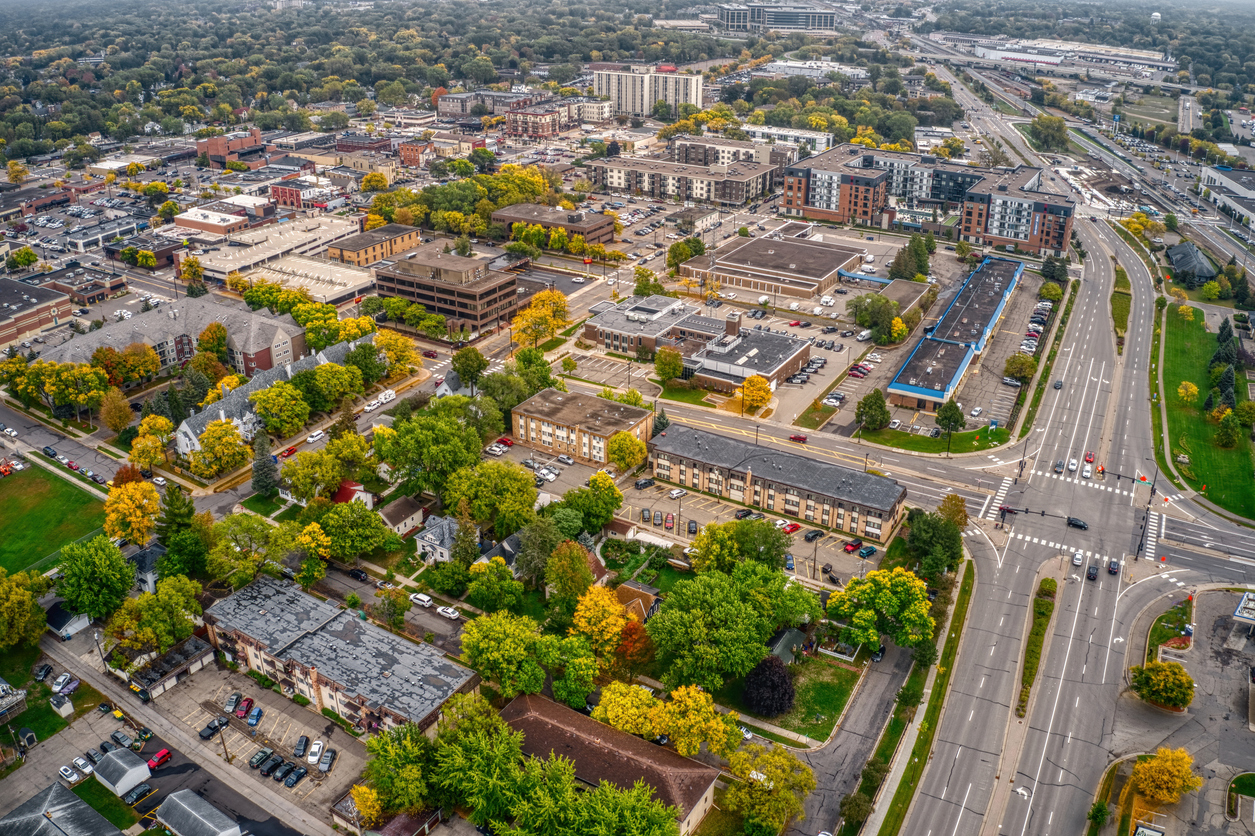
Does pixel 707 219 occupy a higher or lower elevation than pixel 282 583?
higher

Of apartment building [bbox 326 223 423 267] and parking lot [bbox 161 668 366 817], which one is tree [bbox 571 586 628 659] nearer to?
parking lot [bbox 161 668 366 817]

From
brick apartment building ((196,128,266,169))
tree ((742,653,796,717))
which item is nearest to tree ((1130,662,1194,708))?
tree ((742,653,796,717))

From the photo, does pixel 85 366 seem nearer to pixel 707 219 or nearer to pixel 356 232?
pixel 356 232

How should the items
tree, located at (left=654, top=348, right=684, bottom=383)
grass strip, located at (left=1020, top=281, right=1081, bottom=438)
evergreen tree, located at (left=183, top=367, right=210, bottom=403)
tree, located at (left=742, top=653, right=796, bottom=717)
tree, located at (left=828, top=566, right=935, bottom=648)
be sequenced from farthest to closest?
tree, located at (left=654, top=348, right=684, bottom=383) < grass strip, located at (left=1020, top=281, right=1081, bottom=438) < evergreen tree, located at (left=183, top=367, right=210, bottom=403) < tree, located at (left=828, top=566, right=935, bottom=648) < tree, located at (left=742, top=653, right=796, bottom=717)

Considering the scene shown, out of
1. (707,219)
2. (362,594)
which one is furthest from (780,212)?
(362,594)

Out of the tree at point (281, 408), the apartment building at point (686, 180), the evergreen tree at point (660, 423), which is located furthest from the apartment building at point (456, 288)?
the apartment building at point (686, 180)
